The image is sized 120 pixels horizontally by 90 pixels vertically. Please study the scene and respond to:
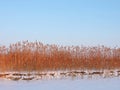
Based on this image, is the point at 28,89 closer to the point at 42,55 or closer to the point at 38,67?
the point at 38,67

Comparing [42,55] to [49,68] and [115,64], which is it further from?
[115,64]

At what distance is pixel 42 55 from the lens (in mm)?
15023

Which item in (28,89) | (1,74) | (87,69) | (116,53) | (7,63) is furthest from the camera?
(116,53)

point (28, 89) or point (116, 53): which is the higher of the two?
point (116, 53)

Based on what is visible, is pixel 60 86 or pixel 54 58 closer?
pixel 60 86

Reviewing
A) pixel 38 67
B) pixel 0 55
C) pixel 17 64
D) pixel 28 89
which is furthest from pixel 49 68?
pixel 28 89

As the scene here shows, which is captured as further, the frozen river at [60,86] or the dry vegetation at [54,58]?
the dry vegetation at [54,58]

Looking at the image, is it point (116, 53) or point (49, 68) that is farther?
point (116, 53)

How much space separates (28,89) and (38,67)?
6125 mm

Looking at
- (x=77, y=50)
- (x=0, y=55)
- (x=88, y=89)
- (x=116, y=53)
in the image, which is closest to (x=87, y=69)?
(x=77, y=50)

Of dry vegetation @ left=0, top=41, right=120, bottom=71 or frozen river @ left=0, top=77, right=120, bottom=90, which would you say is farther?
dry vegetation @ left=0, top=41, right=120, bottom=71

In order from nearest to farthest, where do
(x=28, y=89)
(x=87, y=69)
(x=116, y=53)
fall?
(x=28, y=89) < (x=87, y=69) < (x=116, y=53)

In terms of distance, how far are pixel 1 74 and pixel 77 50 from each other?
224 inches

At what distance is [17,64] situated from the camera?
13.7 metres
